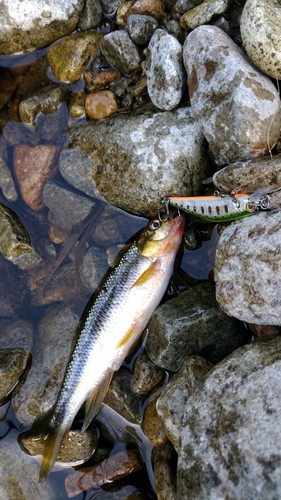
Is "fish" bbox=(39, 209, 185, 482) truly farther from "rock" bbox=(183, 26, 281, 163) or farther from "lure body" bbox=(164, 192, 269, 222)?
"rock" bbox=(183, 26, 281, 163)

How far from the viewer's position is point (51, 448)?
4734 millimetres

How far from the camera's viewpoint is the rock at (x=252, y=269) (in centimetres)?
367

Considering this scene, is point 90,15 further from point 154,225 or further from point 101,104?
point 154,225

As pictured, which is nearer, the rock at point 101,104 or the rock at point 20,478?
the rock at point 20,478

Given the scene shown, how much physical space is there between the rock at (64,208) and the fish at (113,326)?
1102mm

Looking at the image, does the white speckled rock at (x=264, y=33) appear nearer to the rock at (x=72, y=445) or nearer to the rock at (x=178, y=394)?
the rock at (x=178, y=394)

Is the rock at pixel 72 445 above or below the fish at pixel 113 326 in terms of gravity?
below

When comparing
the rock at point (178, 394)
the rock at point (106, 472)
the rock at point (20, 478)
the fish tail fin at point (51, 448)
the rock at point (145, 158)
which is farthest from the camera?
the rock at point (20, 478)

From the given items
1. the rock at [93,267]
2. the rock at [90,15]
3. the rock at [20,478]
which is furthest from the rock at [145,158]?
the rock at [20,478]

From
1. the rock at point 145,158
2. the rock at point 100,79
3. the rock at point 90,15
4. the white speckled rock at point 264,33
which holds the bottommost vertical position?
the rock at point 145,158

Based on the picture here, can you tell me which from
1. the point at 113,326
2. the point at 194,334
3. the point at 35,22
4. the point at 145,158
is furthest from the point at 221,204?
the point at 35,22

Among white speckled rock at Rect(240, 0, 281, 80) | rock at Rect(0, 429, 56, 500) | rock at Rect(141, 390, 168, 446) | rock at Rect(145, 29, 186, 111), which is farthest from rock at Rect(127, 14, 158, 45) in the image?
rock at Rect(0, 429, 56, 500)

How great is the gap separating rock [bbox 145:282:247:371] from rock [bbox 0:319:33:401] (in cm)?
181

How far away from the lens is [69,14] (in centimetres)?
526
